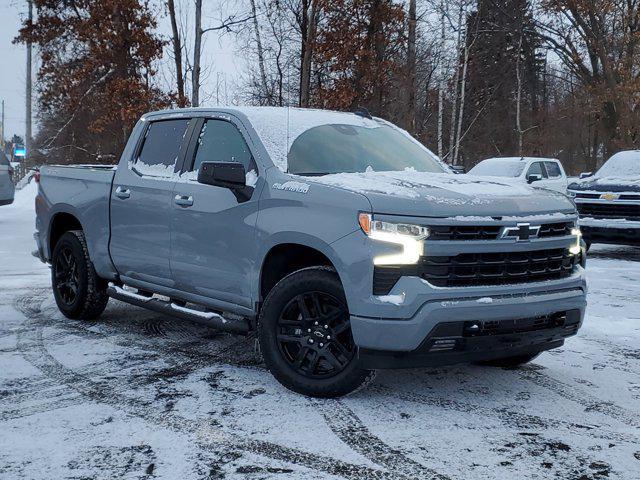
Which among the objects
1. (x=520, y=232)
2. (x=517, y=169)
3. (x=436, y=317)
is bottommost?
(x=436, y=317)

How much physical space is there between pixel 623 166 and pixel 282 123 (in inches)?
399

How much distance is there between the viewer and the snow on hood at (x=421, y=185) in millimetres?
4211

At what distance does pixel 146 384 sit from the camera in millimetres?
4758

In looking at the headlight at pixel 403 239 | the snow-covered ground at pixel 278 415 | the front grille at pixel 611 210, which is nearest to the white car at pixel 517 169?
the front grille at pixel 611 210

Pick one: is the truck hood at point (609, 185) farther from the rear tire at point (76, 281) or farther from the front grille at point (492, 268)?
the rear tire at point (76, 281)

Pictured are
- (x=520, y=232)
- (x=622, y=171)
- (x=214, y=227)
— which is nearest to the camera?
(x=520, y=232)

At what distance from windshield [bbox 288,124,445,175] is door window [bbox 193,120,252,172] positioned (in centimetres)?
39

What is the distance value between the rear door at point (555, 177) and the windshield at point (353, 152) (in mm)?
13717

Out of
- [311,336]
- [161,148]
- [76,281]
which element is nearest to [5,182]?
[76,281]

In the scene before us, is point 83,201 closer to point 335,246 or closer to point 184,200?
point 184,200

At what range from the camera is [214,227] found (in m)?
5.10

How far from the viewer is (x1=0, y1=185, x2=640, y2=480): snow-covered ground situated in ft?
11.3

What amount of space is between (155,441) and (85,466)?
410 mm

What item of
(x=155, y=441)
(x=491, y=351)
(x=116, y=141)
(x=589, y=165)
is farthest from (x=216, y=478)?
(x=589, y=165)
